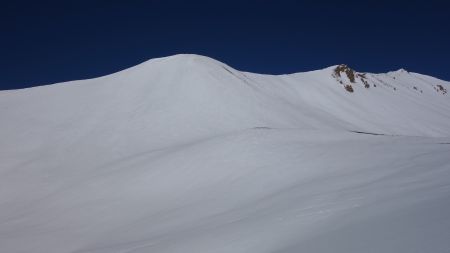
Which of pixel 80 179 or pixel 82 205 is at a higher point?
pixel 80 179

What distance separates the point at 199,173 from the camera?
1281cm

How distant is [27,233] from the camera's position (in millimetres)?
11461

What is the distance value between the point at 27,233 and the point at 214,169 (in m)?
5.75

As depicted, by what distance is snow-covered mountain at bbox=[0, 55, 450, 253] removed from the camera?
18.7ft

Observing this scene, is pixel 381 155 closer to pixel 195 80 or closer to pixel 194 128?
pixel 194 128

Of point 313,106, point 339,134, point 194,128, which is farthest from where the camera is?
point 313,106

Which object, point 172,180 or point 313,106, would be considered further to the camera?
point 313,106

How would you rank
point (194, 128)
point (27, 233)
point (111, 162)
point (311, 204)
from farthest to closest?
1. point (194, 128)
2. point (111, 162)
3. point (27, 233)
4. point (311, 204)

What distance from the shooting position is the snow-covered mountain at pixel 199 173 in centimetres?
570

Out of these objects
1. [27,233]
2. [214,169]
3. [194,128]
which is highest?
[194,128]

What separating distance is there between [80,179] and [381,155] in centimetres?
1147

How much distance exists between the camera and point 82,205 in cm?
1265

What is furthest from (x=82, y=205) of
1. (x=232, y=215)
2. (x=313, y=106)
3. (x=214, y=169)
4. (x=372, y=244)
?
(x=313, y=106)

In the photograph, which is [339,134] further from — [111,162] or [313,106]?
[313,106]
